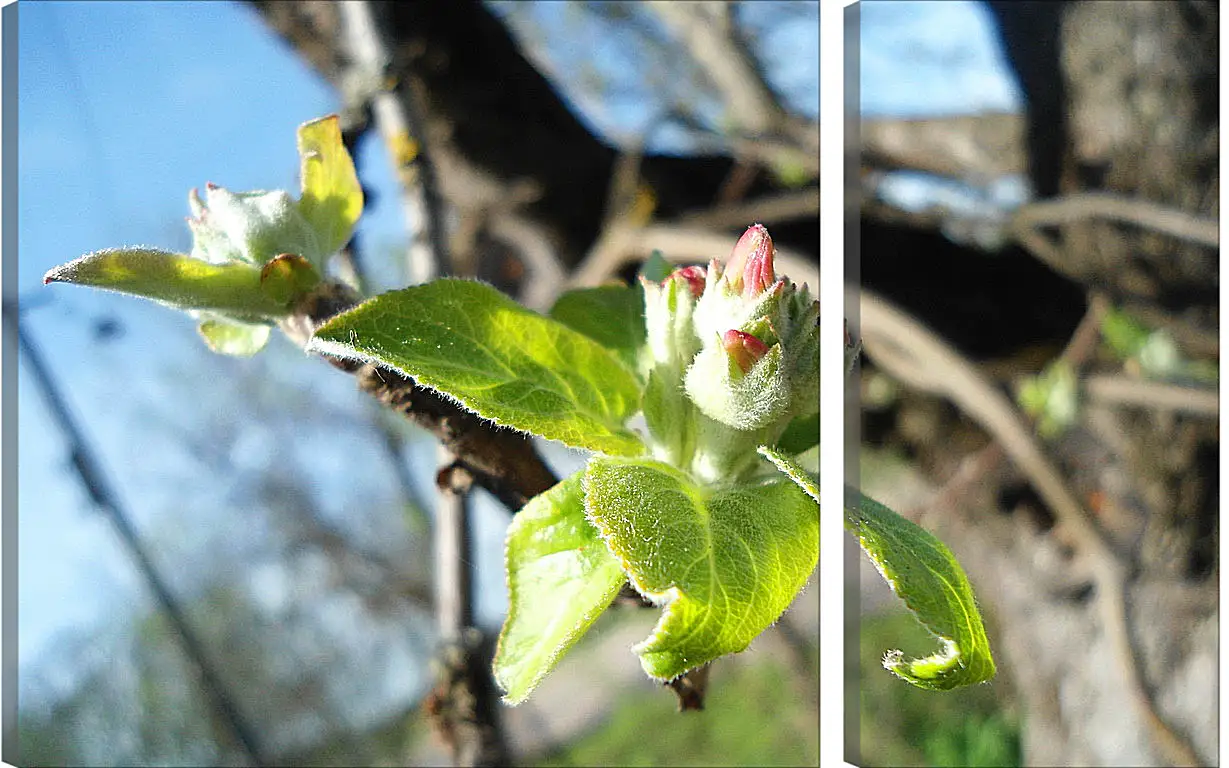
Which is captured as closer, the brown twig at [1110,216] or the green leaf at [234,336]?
the green leaf at [234,336]

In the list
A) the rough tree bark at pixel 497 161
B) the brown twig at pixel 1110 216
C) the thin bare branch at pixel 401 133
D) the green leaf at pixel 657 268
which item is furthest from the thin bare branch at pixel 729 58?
the green leaf at pixel 657 268

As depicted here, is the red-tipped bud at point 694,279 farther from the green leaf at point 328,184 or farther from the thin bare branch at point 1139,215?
the thin bare branch at point 1139,215

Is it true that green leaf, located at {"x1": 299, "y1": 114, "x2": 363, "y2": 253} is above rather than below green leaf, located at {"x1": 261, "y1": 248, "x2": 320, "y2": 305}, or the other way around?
above

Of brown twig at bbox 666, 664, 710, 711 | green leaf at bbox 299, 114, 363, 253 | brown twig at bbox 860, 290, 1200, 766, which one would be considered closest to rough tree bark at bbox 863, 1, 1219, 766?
brown twig at bbox 860, 290, 1200, 766

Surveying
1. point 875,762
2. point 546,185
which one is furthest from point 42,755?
point 875,762

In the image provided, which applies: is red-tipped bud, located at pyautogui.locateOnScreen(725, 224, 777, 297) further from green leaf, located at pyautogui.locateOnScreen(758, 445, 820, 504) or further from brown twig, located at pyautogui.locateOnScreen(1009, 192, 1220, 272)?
brown twig, located at pyautogui.locateOnScreen(1009, 192, 1220, 272)
